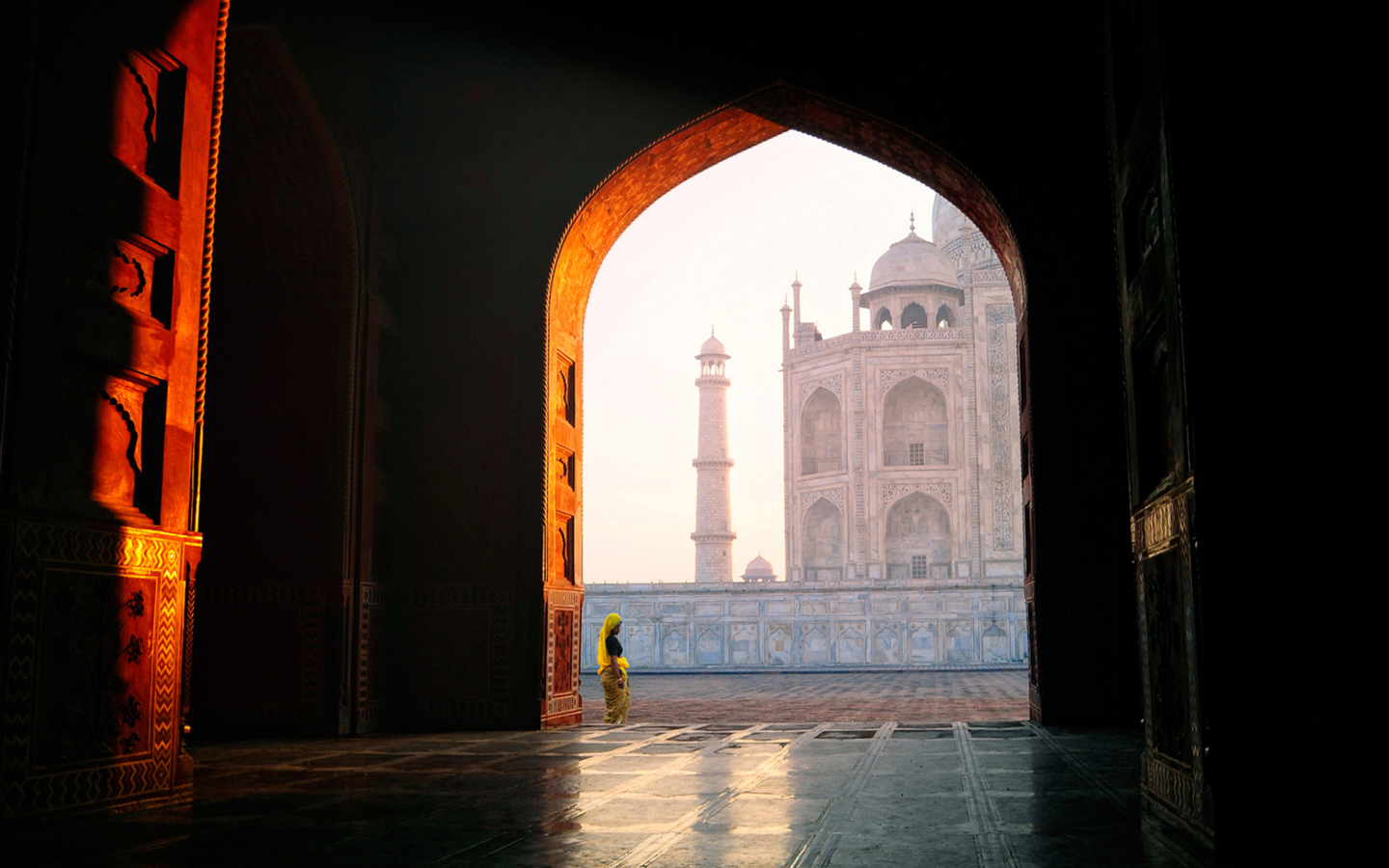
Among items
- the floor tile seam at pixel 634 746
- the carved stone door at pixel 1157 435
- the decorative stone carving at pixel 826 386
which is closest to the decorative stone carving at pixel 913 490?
the decorative stone carving at pixel 826 386

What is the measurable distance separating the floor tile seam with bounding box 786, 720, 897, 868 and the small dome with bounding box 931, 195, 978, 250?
2998 centimetres

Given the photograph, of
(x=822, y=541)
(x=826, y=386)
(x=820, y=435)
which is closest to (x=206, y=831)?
(x=826, y=386)

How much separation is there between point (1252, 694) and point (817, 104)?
198 inches

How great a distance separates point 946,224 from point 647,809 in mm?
33244

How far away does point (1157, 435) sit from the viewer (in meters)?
3.12

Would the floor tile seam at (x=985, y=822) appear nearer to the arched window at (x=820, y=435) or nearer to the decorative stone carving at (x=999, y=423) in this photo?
the decorative stone carving at (x=999, y=423)

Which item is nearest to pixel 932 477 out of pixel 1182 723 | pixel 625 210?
pixel 625 210

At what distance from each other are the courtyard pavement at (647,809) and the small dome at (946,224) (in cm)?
2950

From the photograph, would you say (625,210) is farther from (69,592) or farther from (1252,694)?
(1252,694)

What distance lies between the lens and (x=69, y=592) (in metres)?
3.25

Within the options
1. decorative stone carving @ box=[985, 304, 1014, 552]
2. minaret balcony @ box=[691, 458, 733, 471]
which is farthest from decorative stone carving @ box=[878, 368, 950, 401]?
minaret balcony @ box=[691, 458, 733, 471]

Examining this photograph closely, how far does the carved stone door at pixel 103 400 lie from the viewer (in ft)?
10.3

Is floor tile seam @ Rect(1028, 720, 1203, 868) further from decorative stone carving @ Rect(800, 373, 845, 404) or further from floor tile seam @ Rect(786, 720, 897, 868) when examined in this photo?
decorative stone carving @ Rect(800, 373, 845, 404)

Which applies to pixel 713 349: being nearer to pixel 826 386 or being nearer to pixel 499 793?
pixel 826 386
